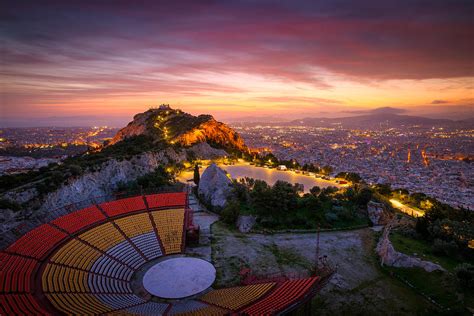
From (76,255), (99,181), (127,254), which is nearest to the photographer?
(76,255)

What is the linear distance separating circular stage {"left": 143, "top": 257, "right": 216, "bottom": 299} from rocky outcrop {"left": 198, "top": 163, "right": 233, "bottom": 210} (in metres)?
12.9

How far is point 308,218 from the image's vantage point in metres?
32.4

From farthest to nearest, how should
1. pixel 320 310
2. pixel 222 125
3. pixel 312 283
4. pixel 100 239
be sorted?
pixel 222 125
pixel 100 239
pixel 320 310
pixel 312 283

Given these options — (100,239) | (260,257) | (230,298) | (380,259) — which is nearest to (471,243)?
(380,259)

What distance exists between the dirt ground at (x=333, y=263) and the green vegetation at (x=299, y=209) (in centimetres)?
190

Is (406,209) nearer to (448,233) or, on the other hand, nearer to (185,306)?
(448,233)

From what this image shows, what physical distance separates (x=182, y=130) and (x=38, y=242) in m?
65.8

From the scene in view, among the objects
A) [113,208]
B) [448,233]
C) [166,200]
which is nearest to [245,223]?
[166,200]

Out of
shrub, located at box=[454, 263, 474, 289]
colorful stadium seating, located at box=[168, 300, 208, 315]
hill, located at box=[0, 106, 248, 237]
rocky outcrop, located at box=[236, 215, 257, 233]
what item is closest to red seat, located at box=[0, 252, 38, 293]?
colorful stadium seating, located at box=[168, 300, 208, 315]

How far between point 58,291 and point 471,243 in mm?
31342

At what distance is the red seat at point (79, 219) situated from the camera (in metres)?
25.0

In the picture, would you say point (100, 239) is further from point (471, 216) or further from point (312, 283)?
point (471, 216)

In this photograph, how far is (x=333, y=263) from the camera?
950 inches

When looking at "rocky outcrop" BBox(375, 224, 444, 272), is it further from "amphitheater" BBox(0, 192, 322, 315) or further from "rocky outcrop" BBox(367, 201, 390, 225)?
"amphitheater" BBox(0, 192, 322, 315)
